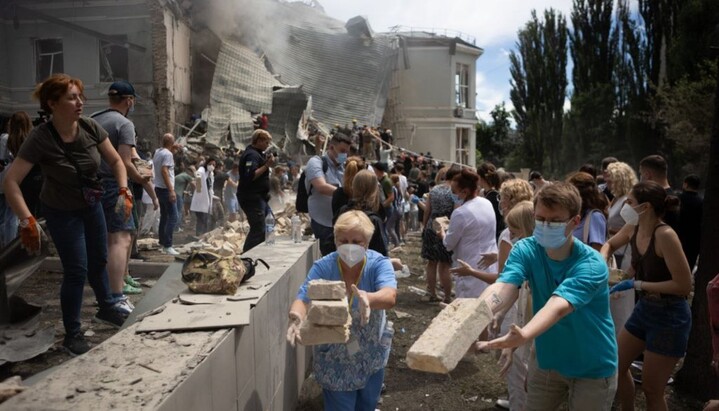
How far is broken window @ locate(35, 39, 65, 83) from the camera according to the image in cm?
2141

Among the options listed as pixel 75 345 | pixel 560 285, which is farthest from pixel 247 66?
pixel 560 285

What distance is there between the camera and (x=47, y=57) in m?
21.5

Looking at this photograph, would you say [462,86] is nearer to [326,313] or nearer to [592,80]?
[592,80]

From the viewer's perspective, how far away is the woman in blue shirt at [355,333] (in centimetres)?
301

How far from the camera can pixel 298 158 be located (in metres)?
24.1

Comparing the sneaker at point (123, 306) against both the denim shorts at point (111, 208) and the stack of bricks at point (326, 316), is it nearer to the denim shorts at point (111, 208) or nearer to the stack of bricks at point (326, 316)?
the denim shorts at point (111, 208)

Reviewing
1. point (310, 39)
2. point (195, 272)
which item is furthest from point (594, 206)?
point (310, 39)

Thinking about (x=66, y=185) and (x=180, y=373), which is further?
(x=66, y=185)

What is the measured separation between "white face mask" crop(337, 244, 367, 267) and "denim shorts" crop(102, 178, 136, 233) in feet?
8.68

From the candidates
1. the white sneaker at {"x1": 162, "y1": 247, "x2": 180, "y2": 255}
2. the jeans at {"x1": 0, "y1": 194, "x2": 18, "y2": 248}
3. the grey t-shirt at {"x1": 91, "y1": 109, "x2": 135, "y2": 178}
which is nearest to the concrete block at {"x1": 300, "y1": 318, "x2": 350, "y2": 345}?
the grey t-shirt at {"x1": 91, "y1": 109, "x2": 135, "y2": 178}

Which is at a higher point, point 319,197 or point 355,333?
point 319,197

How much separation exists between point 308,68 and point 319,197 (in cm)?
2558

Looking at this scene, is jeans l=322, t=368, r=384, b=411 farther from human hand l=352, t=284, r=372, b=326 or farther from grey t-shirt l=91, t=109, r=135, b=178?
grey t-shirt l=91, t=109, r=135, b=178

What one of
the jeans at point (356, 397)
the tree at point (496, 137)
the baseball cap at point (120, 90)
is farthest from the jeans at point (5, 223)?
the tree at point (496, 137)
